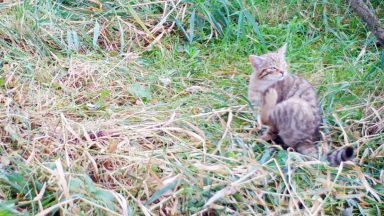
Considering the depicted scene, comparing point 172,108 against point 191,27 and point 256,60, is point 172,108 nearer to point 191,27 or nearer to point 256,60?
point 256,60

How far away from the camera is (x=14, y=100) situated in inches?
146

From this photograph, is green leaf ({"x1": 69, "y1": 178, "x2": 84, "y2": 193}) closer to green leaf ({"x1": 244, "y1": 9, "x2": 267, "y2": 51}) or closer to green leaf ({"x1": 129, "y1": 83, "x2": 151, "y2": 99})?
green leaf ({"x1": 129, "y1": 83, "x2": 151, "y2": 99})

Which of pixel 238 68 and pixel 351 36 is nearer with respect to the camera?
pixel 238 68

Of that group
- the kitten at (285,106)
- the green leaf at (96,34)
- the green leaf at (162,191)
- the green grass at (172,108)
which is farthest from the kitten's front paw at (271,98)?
the green leaf at (96,34)

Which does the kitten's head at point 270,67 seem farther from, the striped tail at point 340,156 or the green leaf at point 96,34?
the green leaf at point 96,34

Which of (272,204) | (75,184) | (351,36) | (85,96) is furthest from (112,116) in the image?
(351,36)

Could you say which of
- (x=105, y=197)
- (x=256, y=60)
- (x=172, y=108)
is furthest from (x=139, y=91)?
(x=105, y=197)

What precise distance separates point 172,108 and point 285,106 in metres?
0.62

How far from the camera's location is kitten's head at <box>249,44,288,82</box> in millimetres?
A: 3834

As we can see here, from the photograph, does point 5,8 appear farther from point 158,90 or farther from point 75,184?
point 75,184

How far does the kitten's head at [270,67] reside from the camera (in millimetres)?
3834

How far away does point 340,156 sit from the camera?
3320 mm

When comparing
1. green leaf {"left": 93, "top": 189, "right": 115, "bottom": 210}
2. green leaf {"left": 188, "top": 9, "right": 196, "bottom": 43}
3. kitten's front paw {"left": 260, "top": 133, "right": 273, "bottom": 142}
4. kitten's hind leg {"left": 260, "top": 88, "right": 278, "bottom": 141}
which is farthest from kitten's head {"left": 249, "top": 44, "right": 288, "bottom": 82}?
green leaf {"left": 93, "top": 189, "right": 115, "bottom": 210}

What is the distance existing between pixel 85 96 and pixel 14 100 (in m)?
0.40
